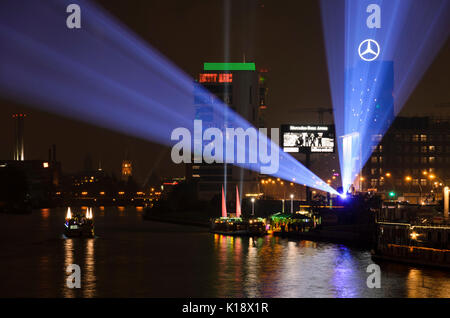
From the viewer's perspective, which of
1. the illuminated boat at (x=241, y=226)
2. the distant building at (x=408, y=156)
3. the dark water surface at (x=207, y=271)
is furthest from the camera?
the distant building at (x=408, y=156)

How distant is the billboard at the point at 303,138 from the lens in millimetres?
92438

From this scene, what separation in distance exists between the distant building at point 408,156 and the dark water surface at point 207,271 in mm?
115338

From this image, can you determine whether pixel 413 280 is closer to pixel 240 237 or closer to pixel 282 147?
pixel 240 237

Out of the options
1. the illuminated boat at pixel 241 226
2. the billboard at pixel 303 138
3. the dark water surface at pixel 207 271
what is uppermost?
the billboard at pixel 303 138

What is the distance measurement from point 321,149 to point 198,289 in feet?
194

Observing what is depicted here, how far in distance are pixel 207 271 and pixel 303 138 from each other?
5019 centimetres

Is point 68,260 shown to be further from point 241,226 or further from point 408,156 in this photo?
point 408,156

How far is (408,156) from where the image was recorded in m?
178

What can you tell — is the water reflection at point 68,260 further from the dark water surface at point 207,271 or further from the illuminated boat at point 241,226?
the illuminated boat at point 241,226

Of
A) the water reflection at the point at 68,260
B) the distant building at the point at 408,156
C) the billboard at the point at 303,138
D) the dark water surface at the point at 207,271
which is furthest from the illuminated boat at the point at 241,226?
the distant building at the point at 408,156

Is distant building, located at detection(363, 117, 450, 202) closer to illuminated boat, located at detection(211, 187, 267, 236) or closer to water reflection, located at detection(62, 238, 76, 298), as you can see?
illuminated boat, located at detection(211, 187, 267, 236)

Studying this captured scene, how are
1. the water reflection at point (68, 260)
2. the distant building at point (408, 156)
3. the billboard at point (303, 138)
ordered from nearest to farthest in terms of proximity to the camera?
the water reflection at point (68, 260) < the billboard at point (303, 138) < the distant building at point (408, 156)

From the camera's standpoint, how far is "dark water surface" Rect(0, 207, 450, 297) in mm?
36188
